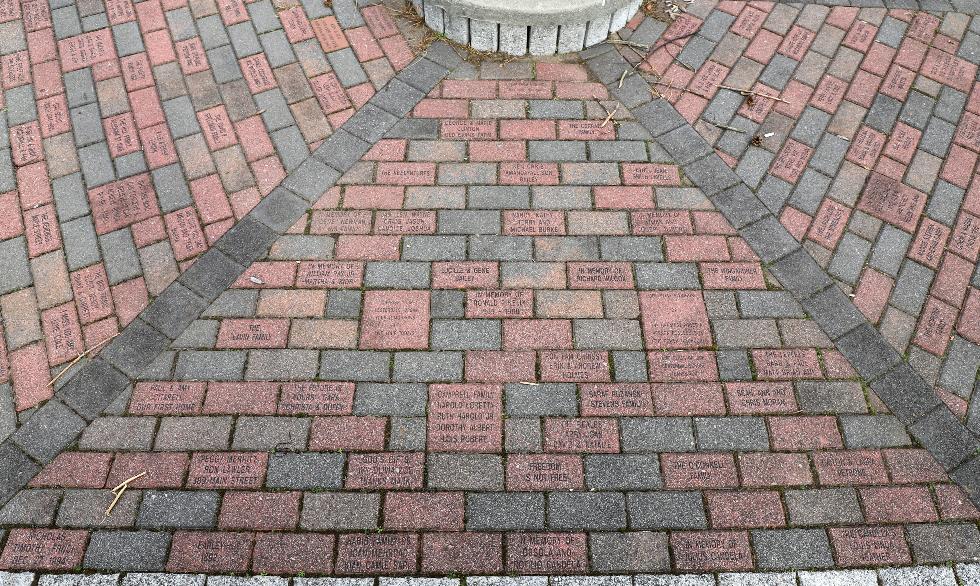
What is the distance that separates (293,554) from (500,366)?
4.25ft

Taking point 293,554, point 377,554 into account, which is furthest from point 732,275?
point 293,554

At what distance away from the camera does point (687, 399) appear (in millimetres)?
3133

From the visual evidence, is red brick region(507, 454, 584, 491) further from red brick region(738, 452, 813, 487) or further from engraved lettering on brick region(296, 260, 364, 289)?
engraved lettering on brick region(296, 260, 364, 289)

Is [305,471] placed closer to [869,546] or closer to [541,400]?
[541,400]

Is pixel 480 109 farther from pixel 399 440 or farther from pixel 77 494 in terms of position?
pixel 77 494

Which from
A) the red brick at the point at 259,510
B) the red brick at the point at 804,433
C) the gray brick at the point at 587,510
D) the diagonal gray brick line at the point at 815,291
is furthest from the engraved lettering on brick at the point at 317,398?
the diagonal gray brick line at the point at 815,291

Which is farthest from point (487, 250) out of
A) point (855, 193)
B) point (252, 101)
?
point (855, 193)

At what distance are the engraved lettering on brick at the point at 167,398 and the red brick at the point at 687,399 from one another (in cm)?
231

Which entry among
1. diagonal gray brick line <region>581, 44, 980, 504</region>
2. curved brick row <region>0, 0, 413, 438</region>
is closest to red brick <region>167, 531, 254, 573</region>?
curved brick row <region>0, 0, 413, 438</region>

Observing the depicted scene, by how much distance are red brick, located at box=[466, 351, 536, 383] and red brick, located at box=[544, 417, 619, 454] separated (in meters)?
0.27

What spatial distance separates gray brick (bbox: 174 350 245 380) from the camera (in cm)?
318

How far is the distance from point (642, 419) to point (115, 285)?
9.60 ft

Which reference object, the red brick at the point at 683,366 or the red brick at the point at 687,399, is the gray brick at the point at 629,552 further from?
the red brick at the point at 683,366

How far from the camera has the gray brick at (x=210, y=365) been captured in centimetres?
318
